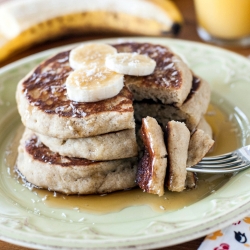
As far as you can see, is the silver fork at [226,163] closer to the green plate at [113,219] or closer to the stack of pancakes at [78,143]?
the green plate at [113,219]

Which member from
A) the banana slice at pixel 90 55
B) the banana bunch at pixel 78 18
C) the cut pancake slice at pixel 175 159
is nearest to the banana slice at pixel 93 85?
the banana slice at pixel 90 55

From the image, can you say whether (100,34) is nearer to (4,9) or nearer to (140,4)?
(140,4)

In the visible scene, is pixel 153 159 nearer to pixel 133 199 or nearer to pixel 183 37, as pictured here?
pixel 133 199

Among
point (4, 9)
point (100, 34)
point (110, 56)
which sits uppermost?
point (110, 56)

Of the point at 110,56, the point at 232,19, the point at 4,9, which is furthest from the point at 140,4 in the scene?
the point at 110,56

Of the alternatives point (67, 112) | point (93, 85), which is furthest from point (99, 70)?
point (67, 112)

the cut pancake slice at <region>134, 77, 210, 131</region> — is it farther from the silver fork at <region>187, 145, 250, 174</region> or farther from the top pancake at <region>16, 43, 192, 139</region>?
the silver fork at <region>187, 145, 250, 174</region>

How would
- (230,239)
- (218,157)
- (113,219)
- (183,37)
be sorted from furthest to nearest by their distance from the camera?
(183,37) → (218,157) → (113,219) → (230,239)

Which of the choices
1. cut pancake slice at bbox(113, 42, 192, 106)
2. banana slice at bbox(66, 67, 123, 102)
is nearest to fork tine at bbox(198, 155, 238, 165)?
cut pancake slice at bbox(113, 42, 192, 106)
